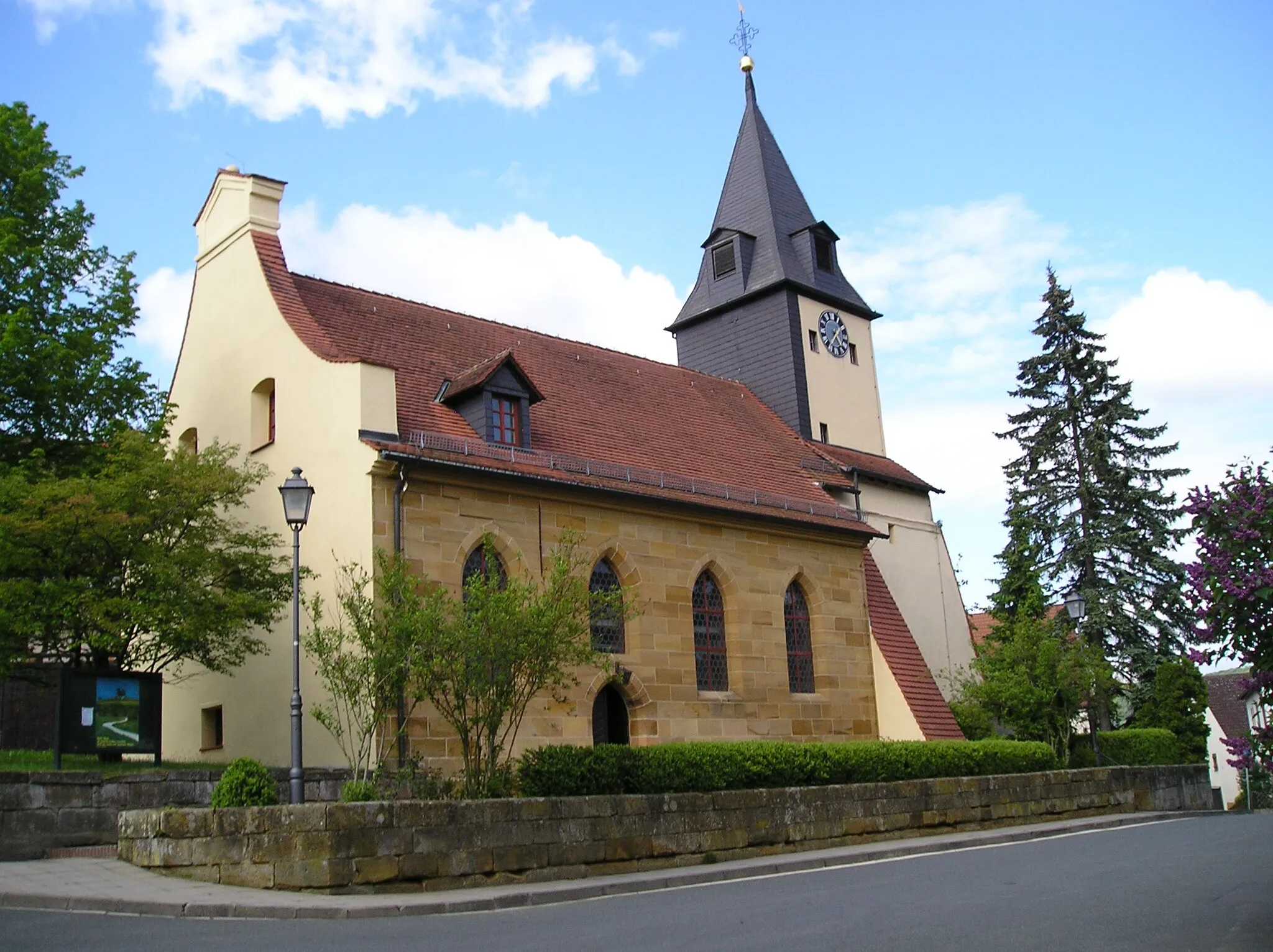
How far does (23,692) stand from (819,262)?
894 inches

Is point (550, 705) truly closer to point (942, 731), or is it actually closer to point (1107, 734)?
point (942, 731)

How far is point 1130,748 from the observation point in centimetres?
3130

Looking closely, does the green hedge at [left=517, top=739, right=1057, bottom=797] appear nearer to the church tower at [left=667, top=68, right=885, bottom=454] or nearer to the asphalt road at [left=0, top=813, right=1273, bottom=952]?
the asphalt road at [left=0, top=813, right=1273, bottom=952]

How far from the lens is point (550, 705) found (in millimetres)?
20562

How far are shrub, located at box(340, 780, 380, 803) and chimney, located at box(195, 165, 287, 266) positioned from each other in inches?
488

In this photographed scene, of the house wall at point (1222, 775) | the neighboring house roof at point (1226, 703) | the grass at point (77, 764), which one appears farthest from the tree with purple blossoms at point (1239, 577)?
the neighboring house roof at point (1226, 703)

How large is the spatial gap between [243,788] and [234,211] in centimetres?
1385

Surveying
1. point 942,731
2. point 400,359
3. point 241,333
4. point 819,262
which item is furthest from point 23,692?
point 819,262

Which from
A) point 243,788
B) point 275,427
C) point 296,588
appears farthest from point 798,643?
point 243,788

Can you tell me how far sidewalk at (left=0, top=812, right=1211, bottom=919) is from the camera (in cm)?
1130

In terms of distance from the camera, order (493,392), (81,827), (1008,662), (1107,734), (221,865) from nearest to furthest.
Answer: (221,865) < (81,827) < (493,392) < (1008,662) < (1107,734)

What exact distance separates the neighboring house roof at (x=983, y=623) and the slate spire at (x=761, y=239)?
9585mm

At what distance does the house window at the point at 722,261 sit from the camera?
3472 cm

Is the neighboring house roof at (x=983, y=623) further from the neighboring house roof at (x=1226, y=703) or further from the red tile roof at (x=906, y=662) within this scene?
the neighboring house roof at (x=1226, y=703)
